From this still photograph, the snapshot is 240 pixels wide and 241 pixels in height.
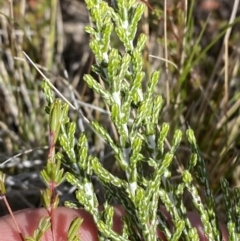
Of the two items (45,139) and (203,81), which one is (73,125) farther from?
(203,81)

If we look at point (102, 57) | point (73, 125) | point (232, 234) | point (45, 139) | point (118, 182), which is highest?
A: point (102, 57)

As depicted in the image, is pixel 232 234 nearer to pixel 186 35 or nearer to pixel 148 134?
pixel 148 134

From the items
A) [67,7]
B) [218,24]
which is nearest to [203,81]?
[218,24]

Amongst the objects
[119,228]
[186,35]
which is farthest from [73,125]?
[186,35]

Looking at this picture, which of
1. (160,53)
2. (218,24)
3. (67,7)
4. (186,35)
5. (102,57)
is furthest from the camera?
(67,7)

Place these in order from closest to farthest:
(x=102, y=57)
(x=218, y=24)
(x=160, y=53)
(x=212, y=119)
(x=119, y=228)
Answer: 1. (x=102, y=57)
2. (x=119, y=228)
3. (x=212, y=119)
4. (x=160, y=53)
5. (x=218, y=24)

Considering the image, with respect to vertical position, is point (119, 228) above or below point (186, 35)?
below

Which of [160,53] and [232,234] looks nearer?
[232,234]
